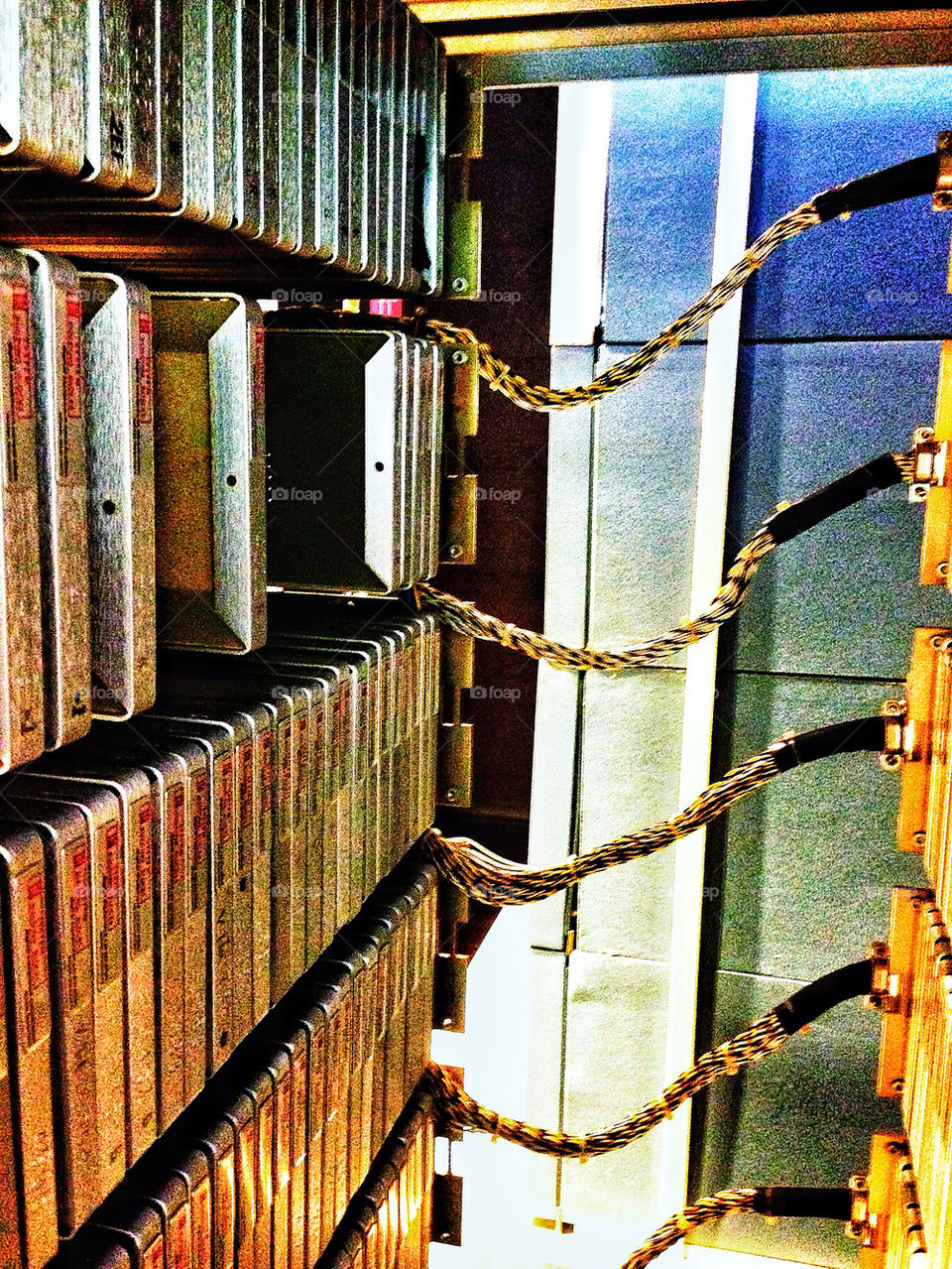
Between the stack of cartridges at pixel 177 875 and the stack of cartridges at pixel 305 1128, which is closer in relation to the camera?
the stack of cartridges at pixel 177 875

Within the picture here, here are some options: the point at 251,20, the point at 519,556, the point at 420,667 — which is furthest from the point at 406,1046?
the point at 251,20

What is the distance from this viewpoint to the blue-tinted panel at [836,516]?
216cm

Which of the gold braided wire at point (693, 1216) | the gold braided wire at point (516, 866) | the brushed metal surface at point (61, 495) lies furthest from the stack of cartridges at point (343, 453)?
the gold braided wire at point (693, 1216)

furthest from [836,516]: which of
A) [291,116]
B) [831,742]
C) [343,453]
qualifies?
[291,116]

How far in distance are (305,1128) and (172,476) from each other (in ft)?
2.77

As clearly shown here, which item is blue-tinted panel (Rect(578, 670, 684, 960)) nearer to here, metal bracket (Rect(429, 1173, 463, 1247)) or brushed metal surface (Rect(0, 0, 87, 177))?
metal bracket (Rect(429, 1173, 463, 1247))

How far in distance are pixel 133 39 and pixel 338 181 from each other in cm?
47

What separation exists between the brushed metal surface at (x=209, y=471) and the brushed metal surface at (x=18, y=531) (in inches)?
13.3

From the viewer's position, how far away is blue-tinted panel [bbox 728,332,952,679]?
7.10ft

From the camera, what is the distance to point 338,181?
137 centimetres

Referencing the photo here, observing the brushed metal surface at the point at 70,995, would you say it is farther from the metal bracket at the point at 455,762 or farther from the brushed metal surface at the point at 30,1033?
the metal bracket at the point at 455,762

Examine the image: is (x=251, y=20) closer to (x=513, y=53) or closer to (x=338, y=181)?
(x=338, y=181)

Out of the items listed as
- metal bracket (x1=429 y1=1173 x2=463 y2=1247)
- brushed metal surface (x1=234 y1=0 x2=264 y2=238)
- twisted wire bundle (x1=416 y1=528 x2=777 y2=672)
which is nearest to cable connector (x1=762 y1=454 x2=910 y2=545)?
twisted wire bundle (x1=416 y1=528 x2=777 y2=672)

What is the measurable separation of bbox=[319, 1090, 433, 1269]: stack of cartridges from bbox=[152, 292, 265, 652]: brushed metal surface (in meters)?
0.95
